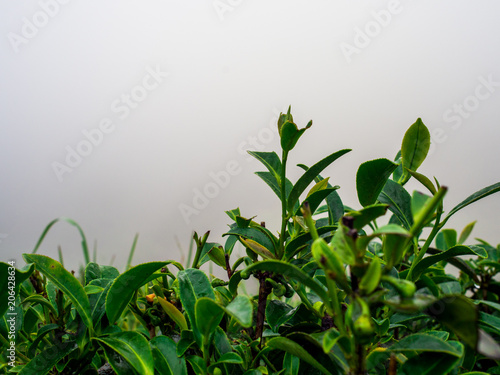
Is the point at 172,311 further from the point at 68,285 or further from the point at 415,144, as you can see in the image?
the point at 415,144

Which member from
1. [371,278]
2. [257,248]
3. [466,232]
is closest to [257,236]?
[257,248]

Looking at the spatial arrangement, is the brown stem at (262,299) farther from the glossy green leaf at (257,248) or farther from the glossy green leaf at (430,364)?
the glossy green leaf at (430,364)

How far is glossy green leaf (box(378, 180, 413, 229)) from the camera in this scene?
0.64 metres

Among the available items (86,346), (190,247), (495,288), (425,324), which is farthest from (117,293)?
(190,247)

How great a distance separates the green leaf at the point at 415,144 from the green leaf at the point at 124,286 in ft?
1.31

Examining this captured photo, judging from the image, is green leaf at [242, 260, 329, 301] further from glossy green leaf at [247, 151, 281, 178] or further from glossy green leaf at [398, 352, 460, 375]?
glossy green leaf at [247, 151, 281, 178]

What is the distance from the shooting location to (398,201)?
2.13ft

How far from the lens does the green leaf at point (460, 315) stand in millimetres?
356

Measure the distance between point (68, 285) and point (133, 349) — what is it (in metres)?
0.13

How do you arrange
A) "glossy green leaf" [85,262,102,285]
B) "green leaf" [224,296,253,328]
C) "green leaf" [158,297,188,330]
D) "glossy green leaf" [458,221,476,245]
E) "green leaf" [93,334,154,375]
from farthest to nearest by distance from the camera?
"glossy green leaf" [458,221,476,245], "glossy green leaf" [85,262,102,285], "green leaf" [158,297,188,330], "green leaf" [93,334,154,375], "green leaf" [224,296,253,328]

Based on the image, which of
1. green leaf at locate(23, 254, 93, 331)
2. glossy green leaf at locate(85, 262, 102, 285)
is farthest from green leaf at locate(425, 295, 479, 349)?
glossy green leaf at locate(85, 262, 102, 285)

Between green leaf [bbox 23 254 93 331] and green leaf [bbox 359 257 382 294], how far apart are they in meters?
0.37

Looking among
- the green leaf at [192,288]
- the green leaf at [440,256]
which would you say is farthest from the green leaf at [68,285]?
the green leaf at [440,256]

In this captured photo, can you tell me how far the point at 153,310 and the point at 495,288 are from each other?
29.7 inches
